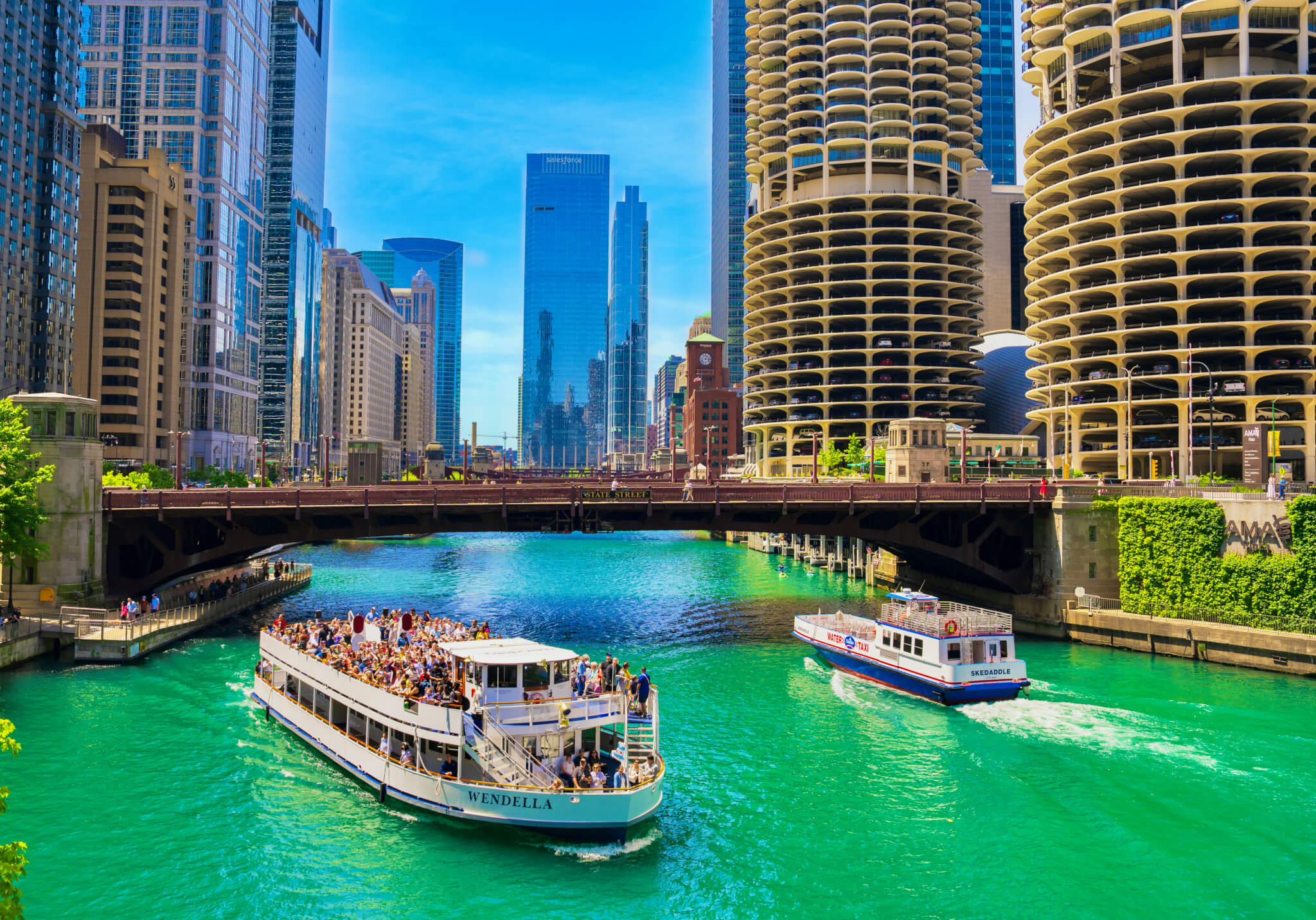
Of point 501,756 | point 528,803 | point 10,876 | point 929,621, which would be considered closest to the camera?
point 10,876

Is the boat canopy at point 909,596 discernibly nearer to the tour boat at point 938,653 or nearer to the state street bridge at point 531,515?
the tour boat at point 938,653

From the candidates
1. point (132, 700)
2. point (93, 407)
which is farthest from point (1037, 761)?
point (93, 407)

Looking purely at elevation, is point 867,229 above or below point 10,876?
above

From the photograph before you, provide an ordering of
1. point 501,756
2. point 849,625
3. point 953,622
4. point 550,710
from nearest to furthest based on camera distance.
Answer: point 501,756
point 550,710
point 953,622
point 849,625

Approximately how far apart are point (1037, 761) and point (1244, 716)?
1286 centimetres

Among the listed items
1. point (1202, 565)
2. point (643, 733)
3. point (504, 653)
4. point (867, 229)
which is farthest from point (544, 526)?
point (867, 229)

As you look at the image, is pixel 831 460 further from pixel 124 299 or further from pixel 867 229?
pixel 124 299

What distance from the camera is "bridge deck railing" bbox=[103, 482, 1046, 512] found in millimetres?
58000

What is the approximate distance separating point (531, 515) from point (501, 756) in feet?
107

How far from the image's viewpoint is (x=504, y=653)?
3212 cm

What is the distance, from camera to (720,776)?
1378 inches

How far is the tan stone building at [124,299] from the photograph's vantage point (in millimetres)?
136500

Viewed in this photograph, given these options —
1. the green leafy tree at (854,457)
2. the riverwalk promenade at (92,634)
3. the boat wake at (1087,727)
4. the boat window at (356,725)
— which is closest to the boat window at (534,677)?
the boat window at (356,725)

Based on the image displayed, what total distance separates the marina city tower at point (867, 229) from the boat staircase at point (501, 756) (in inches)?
5025
